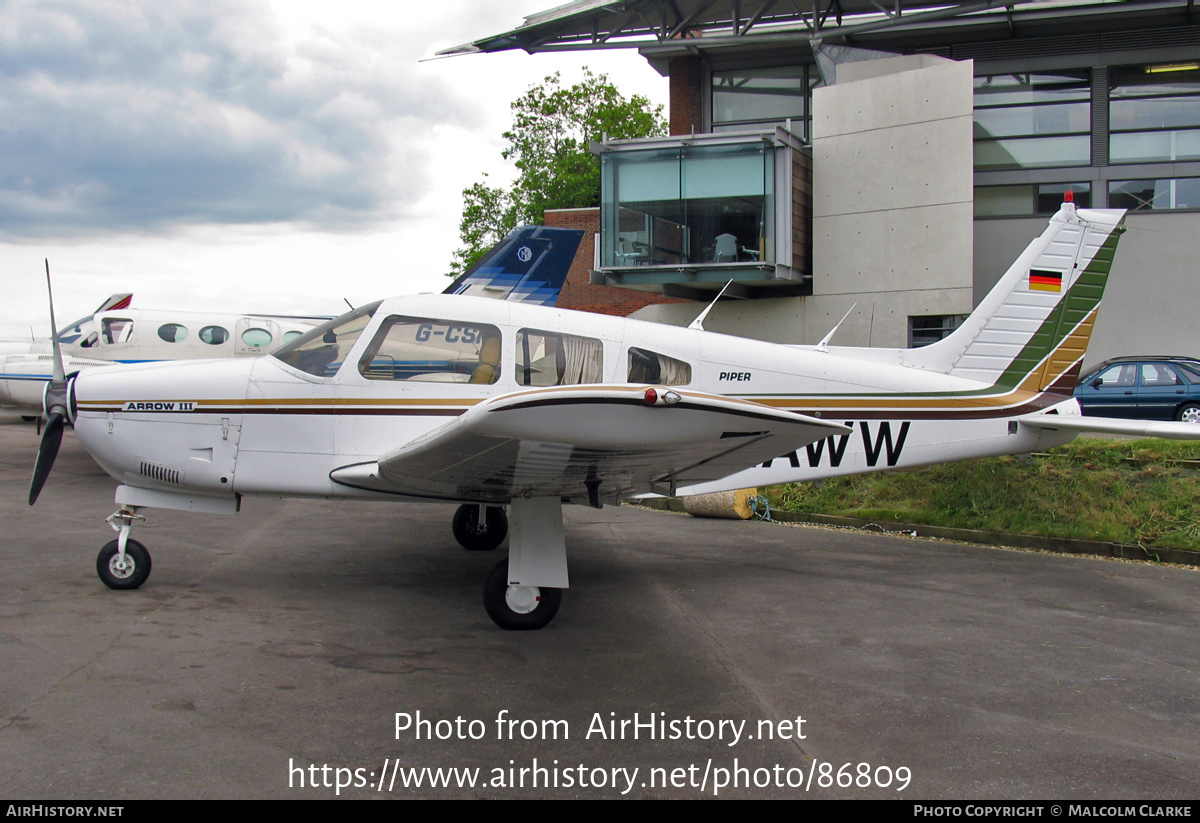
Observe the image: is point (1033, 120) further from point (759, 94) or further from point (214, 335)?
point (214, 335)

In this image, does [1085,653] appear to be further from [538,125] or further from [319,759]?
[538,125]

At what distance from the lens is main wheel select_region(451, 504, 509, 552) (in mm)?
8273

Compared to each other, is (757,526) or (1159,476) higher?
(1159,476)

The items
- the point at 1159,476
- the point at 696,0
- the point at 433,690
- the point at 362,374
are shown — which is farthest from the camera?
the point at 696,0

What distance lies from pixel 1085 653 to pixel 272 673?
4.86 metres

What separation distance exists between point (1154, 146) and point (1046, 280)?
1634 cm

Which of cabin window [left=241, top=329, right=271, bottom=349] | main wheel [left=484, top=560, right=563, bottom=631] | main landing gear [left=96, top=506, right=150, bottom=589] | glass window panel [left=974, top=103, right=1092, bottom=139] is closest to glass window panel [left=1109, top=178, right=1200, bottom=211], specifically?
glass window panel [left=974, top=103, right=1092, bottom=139]

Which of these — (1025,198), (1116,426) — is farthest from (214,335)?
(1025,198)

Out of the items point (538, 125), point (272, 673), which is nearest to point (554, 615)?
point (272, 673)

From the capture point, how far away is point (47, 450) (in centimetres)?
648

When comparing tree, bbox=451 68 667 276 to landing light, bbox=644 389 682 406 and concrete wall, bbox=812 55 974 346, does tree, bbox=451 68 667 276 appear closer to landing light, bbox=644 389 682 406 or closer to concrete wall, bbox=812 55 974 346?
concrete wall, bbox=812 55 974 346

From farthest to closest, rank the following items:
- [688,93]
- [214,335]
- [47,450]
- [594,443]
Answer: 1. [688,93]
2. [214,335]
3. [47,450]
4. [594,443]

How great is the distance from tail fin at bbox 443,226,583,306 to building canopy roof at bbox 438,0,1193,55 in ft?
37.0

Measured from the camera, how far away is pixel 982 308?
8.05 metres
